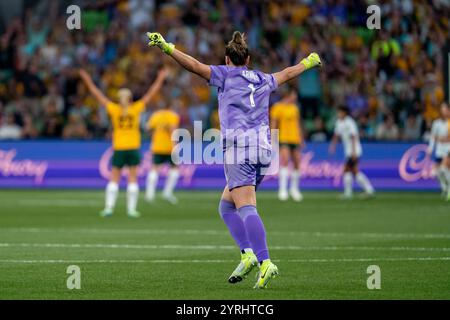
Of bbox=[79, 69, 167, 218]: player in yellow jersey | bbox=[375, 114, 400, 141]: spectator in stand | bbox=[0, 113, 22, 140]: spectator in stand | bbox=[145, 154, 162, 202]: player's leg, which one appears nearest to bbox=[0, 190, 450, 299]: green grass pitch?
bbox=[79, 69, 167, 218]: player in yellow jersey

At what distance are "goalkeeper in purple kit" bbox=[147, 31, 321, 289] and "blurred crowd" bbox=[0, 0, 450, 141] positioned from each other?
63.5 ft

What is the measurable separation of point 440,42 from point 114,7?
11.8 m

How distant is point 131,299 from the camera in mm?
10273

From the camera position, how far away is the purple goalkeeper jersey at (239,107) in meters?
11.5

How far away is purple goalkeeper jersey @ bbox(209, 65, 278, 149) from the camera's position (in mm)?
11469

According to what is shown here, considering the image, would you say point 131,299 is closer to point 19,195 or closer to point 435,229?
point 435,229

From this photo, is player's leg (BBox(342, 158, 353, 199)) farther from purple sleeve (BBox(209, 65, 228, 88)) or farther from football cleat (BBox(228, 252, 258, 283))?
purple sleeve (BBox(209, 65, 228, 88))

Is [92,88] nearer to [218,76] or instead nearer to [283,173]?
[283,173]

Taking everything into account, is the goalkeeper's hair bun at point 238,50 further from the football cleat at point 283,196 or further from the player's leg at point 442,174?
the player's leg at point 442,174

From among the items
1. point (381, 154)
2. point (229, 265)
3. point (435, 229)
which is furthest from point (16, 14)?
point (229, 265)

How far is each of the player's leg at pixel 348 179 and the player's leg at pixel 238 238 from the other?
1738cm

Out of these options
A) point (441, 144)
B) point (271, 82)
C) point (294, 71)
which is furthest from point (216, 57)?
point (271, 82)

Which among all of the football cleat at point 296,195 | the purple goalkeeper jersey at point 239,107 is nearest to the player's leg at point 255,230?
the purple goalkeeper jersey at point 239,107

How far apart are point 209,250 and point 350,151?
14.6m
